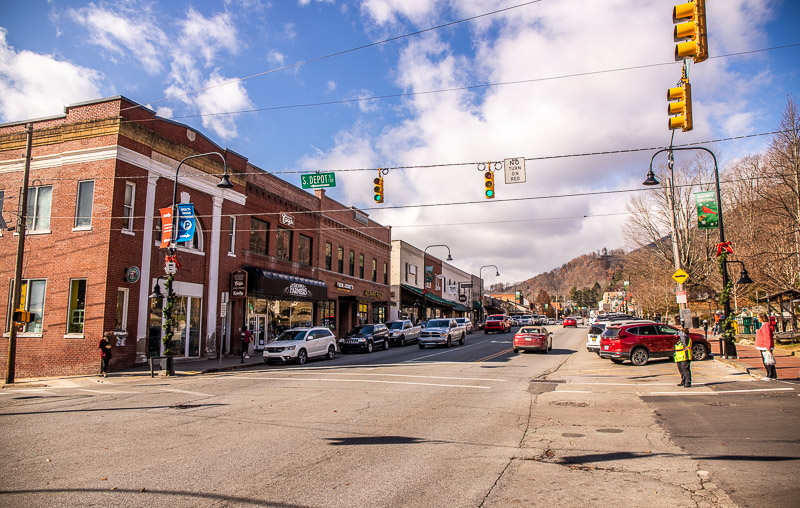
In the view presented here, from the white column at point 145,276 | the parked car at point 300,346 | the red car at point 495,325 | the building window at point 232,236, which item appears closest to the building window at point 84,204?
the white column at point 145,276

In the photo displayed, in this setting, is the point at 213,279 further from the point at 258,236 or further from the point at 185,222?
the point at 258,236

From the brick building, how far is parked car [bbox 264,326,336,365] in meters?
3.77

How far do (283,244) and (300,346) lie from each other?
1125cm

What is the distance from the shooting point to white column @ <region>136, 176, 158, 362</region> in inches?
833

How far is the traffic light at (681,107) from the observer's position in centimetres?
1037

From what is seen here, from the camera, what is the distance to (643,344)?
19.9m

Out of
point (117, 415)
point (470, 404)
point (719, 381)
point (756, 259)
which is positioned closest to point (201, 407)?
point (117, 415)

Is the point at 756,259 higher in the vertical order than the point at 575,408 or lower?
higher

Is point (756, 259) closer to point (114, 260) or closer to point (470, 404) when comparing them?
point (470, 404)

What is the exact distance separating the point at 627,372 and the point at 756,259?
13.8 m

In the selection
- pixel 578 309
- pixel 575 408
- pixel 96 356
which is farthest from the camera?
pixel 578 309

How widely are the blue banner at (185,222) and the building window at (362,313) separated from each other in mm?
22543

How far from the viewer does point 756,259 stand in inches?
1046

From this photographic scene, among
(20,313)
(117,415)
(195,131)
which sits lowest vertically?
(117,415)
